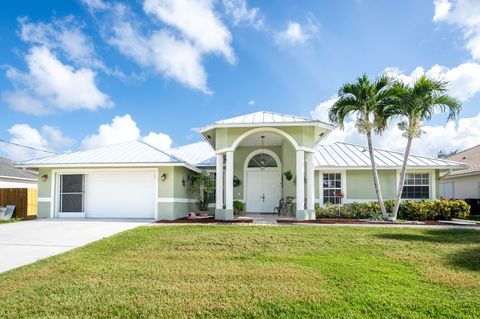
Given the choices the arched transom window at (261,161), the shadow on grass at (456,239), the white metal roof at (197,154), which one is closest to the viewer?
the shadow on grass at (456,239)

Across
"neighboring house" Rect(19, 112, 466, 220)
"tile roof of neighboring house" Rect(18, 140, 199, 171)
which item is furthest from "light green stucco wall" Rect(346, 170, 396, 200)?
"tile roof of neighboring house" Rect(18, 140, 199, 171)

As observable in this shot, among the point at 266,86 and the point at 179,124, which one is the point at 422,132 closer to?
the point at 266,86

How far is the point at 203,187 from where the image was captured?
16.4m

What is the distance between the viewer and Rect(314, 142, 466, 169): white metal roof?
15.3 m

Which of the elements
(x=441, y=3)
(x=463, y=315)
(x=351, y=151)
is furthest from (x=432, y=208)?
(x=463, y=315)

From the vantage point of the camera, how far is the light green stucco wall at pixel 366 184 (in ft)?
51.8

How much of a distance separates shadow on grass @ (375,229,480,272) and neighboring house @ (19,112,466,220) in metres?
4.41

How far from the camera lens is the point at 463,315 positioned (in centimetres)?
385

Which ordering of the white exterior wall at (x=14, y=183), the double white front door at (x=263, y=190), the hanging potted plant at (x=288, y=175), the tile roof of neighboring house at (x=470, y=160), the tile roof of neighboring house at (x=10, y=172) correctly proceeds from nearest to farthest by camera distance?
the hanging potted plant at (x=288, y=175) → the double white front door at (x=263, y=190) → the tile roof of neighboring house at (x=470, y=160) → the white exterior wall at (x=14, y=183) → the tile roof of neighboring house at (x=10, y=172)

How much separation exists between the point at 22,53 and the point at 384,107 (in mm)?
18097

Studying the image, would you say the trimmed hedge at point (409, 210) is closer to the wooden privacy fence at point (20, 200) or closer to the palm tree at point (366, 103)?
the palm tree at point (366, 103)

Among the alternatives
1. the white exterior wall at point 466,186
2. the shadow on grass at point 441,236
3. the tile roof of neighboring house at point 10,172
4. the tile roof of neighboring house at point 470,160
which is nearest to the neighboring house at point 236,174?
the shadow on grass at point 441,236

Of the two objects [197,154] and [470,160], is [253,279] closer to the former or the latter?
[197,154]

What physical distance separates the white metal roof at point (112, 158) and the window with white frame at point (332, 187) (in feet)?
24.8
